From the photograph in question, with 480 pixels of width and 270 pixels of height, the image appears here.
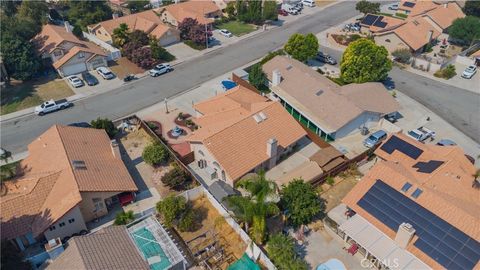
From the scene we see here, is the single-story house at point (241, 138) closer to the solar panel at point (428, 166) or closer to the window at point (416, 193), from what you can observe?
the solar panel at point (428, 166)

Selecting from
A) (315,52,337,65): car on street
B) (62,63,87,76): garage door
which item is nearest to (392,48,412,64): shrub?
(315,52,337,65): car on street

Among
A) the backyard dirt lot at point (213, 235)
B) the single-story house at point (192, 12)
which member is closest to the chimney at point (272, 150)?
the backyard dirt lot at point (213, 235)

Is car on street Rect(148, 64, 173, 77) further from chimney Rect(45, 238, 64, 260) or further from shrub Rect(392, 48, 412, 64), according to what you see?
shrub Rect(392, 48, 412, 64)

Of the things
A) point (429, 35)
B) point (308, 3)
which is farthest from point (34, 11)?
point (429, 35)

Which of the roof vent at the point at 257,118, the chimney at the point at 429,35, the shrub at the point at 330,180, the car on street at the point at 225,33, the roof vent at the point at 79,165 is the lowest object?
the shrub at the point at 330,180

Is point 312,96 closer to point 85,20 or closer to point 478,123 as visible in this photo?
point 478,123
